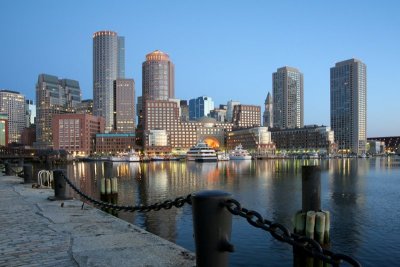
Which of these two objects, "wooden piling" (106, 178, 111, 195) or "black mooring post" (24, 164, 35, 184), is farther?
"wooden piling" (106, 178, 111, 195)

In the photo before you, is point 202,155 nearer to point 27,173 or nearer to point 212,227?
point 27,173

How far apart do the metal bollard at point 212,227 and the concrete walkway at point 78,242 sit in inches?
80.8

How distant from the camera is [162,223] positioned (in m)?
26.3

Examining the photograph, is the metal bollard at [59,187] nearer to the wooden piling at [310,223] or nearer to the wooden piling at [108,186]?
the wooden piling at [310,223]

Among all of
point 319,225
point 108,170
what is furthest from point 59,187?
point 108,170

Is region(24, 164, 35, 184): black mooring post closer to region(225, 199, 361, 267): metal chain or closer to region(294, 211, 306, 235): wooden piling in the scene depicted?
region(294, 211, 306, 235): wooden piling

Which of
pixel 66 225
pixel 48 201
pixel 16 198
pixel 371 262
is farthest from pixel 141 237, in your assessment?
pixel 371 262

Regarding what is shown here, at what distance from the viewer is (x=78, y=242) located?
30.1 feet

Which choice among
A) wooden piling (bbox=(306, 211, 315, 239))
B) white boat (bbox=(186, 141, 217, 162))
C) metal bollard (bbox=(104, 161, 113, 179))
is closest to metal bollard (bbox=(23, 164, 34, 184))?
metal bollard (bbox=(104, 161, 113, 179))

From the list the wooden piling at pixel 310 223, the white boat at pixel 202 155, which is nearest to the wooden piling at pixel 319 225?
the wooden piling at pixel 310 223

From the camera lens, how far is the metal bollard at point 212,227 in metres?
5.09

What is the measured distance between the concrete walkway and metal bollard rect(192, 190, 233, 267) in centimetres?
205

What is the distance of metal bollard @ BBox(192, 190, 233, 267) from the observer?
5.09m

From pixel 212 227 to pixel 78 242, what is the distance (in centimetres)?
532
